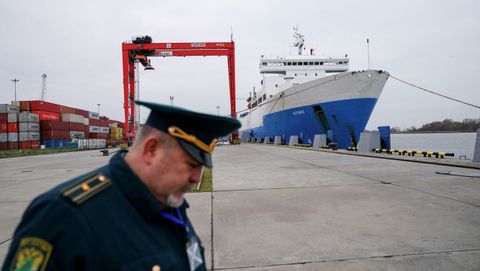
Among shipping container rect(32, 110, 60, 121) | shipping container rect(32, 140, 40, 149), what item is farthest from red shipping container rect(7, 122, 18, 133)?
shipping container rect(32, 110, 60, 121)

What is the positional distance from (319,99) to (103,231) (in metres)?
19.5

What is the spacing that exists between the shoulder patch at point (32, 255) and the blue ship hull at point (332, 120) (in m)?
18.7

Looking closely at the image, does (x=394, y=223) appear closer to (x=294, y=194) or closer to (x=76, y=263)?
(x=294, y=194)

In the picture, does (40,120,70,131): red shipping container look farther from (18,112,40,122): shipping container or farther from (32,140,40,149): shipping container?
(18,112,40,122): shipping container

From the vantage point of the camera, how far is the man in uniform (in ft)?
2.73

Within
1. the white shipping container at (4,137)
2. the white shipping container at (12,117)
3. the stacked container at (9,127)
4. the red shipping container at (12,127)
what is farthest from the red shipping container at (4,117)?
the white shipping container at (4,137)

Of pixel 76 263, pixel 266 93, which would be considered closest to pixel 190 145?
pixel 76 263

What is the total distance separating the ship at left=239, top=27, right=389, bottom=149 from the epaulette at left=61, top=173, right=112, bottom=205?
18.2 m

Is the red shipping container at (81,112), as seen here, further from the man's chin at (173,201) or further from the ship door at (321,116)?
the man's chin at (173,201)

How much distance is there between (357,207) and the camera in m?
4.19

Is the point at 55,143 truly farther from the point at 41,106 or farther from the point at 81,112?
the point at 81,112

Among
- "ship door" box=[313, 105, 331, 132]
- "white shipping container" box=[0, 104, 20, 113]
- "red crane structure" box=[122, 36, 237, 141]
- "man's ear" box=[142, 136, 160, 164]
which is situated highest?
"red crane structure" box=[122, 36, 237, 141]

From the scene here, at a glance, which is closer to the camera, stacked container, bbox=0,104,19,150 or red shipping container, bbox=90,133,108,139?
stacked container, bbox=0,104,19,150

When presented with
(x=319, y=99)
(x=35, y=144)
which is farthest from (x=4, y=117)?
(x=319, y=99)
